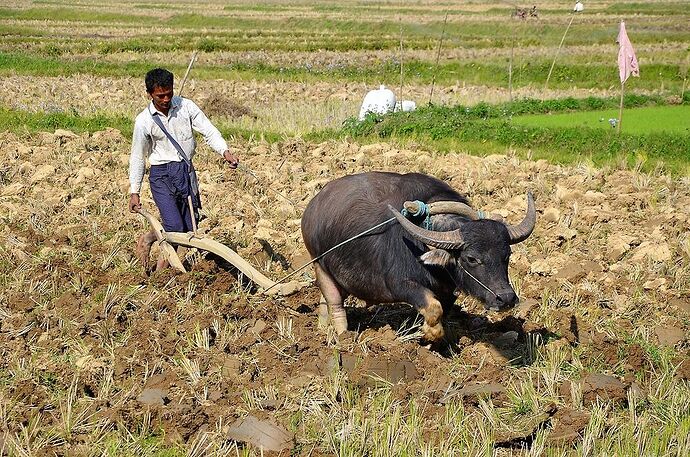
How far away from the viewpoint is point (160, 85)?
5688 mm

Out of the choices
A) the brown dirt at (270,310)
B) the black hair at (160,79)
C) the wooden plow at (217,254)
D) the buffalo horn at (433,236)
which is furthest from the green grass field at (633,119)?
the buffalo horn at (433,236)

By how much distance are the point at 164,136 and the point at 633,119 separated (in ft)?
35.3

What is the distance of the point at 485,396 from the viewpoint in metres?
4.52

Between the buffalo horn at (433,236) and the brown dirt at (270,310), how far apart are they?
2.42 ft

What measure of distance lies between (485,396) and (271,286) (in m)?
1.69

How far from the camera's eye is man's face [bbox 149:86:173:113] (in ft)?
18.7

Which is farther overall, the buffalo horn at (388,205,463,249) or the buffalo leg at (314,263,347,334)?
the buffalo leg at (314,263,347,334)

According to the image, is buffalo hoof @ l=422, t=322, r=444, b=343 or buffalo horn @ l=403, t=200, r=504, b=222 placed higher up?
buffalo horn @ l=403, t=200, r=504, b=222

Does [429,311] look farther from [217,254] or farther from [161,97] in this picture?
[161,97]

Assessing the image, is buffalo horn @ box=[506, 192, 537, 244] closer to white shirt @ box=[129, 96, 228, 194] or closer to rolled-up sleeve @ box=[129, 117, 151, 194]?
white shirt @ box=[129, 96, 228, 194]

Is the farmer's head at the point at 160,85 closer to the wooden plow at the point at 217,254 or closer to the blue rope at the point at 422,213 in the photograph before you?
the wooden plow at the point at 217,254

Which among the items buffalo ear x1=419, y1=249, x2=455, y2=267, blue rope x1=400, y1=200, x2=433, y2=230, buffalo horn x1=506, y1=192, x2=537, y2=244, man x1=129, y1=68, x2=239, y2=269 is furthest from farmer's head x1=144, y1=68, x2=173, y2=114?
buffalo horn x1=506, y1=192, x2=537, y2=244

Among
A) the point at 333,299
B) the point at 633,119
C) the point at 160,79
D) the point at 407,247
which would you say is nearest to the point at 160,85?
the point at 160,79

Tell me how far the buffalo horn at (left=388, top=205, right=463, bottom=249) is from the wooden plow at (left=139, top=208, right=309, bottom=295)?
1.16 metres
